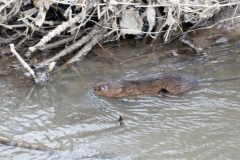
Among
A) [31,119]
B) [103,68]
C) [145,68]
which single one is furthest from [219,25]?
[31,119]

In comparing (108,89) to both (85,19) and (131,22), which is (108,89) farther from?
(85,19)

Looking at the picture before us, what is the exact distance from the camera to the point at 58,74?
6.11 metres

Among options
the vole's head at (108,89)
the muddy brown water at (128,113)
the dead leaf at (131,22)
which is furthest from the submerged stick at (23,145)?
the dead leaf at (131,22)

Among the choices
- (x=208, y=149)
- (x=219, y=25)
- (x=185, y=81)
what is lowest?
(x=208, y=149)

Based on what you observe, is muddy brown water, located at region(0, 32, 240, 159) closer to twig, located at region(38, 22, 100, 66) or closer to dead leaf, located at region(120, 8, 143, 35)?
twig, located at region(38, 22, 100, 66)

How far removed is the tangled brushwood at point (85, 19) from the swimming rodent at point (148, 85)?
3.59ft

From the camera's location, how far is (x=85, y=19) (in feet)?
23.1

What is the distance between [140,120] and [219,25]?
3807 mm

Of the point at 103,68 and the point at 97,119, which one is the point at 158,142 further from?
the point at 103,68

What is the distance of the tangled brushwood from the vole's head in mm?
1320

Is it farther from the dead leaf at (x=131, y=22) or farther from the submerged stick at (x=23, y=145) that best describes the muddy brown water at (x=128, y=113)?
the dead leaf at (x=131, y=22)

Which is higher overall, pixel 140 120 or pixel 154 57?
pixel 154 57

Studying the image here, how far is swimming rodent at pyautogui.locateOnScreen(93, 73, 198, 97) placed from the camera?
533 cm

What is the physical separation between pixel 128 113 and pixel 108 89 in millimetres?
630
